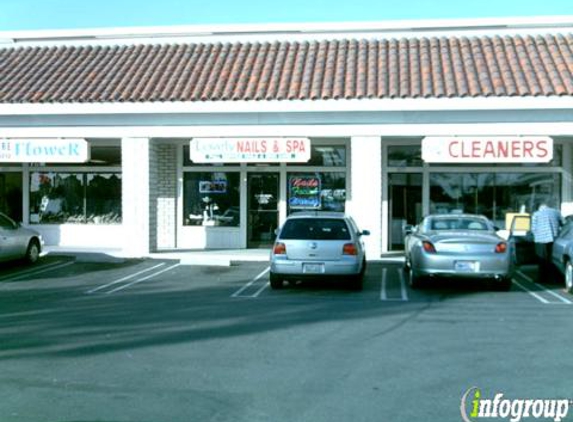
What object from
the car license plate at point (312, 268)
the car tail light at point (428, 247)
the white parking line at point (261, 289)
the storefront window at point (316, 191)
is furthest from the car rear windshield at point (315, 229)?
the storefront window at point (316, 191)

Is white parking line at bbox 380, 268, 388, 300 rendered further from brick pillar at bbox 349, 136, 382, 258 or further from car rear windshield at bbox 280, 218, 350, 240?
brick pillar at bbox 349, 136, 382, 258

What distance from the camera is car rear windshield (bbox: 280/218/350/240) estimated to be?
12.3 metres

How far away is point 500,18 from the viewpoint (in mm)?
Result: 19156

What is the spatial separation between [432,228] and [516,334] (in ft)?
15.1

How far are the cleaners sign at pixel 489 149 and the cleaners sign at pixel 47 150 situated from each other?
8.59 m

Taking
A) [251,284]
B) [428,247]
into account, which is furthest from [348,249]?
[251,284]

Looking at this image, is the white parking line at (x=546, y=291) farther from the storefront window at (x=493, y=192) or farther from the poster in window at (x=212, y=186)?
the poster in window at (x=212, y=186)

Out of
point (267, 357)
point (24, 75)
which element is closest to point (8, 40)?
point (24, 75)

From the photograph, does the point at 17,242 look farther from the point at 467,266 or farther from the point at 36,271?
the point at 467,266

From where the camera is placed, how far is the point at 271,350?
25.1 feet

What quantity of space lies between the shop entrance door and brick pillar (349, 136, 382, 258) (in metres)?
3.60

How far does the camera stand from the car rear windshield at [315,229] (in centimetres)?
1226

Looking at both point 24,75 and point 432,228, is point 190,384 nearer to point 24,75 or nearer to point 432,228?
point 432,228

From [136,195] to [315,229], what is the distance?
261 inches
